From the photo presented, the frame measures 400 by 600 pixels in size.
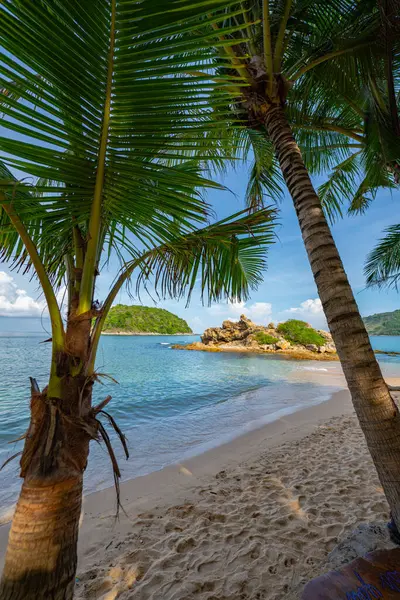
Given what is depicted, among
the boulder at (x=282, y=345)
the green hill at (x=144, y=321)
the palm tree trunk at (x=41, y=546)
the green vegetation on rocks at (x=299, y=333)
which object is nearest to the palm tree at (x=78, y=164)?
the palm tree trunk at (x=41, y=546)

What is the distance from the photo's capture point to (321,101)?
3740mm

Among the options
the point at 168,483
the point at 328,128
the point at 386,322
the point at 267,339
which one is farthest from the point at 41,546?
the point at 267,339

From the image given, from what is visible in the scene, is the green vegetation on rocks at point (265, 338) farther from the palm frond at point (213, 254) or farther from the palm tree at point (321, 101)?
the palm frond at point (213, 254)

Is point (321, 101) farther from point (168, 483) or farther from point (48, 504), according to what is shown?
point (168, 483)

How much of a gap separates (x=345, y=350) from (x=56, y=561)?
174 cm

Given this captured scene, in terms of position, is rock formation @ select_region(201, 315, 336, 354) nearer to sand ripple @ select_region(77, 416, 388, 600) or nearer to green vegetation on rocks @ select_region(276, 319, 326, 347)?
green vegetation on rocks @ select_region(276, 319, 326, 347)

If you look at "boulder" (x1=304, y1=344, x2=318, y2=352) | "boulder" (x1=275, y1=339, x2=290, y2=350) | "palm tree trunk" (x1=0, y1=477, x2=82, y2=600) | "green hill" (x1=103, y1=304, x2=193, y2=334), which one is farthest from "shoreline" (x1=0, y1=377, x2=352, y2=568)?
"green hill" (x1=103, y1=304, x2=193, y2=334)

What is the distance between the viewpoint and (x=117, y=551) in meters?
2.61

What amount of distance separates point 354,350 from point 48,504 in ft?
5.67

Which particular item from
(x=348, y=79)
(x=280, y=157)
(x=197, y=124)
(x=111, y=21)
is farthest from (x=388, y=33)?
(x=111, y=21)

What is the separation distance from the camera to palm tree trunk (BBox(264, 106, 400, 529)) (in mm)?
1637

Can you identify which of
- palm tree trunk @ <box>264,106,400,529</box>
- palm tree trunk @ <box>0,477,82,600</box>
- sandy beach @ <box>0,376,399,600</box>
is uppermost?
palm tree trunk @ <box>264,106,400,529</box>

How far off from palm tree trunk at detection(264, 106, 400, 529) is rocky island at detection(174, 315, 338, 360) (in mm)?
→ 29676

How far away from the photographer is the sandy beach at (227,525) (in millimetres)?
2172
